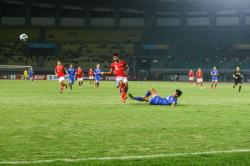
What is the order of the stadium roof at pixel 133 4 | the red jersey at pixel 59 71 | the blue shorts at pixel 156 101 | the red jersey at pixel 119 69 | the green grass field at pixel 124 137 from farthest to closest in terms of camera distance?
the stadium roof at pixel 133 4
the red jersey at pixel 59 71
the red jersey at pixel 119 69
the blue shorts at pixel 156 101
the green grass field at pixel 124 137

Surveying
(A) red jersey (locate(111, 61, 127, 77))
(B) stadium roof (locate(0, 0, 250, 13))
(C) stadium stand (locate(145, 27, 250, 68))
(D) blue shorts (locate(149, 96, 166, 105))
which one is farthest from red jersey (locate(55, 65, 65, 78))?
(B) stadium roof (locate(0, 0, 250, 13))

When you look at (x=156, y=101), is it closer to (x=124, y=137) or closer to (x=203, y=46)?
(x=124, y=137)

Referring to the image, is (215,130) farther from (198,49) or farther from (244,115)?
(198,49)

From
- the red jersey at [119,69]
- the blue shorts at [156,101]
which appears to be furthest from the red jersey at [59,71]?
the blue shorts at [156,101]

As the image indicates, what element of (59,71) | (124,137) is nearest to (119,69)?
(59,71)

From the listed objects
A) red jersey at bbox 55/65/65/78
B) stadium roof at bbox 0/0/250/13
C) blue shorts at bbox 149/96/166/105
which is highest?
stadium roof at bbox 0/0/250/13

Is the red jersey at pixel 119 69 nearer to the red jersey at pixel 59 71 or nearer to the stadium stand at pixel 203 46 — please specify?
the red jersey at pixel 59 71

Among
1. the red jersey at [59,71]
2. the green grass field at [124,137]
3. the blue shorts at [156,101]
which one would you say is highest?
the red jersey at [59,71]

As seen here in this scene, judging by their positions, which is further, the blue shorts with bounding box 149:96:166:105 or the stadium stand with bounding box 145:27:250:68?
the stadium stand with bounding box 145:27:250:68

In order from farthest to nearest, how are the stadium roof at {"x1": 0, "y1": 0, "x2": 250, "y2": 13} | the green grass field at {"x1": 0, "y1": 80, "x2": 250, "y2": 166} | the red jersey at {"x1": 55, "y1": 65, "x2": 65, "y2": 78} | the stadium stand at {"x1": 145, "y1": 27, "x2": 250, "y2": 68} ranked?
the stadium roof at {"x1": 0, "y1": 0, "x2": 250, "y2": 13}, the stadium stand at {"x1": 145, "y1": 27, "x2": 250, "y2": 68}, the red jersey at {"x1": 55, "y1": 65, "x2": 65, "y2": 78}, the green grass field at {"x1": 0, "y1": 80, "x2": 250, "y2": 166}

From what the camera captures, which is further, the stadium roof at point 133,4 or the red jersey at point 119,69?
the stadium roof at point 133,4

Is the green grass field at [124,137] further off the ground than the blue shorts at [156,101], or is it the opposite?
the blue shorts at [156,101]

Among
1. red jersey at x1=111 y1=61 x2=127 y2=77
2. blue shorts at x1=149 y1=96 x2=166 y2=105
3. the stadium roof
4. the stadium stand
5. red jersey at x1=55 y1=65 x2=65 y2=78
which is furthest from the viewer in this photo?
the stadium roof

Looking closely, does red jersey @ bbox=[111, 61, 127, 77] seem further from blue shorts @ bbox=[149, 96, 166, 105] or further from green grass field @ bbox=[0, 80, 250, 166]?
green grass field @ bbox=[0, 80, 250, 166]
